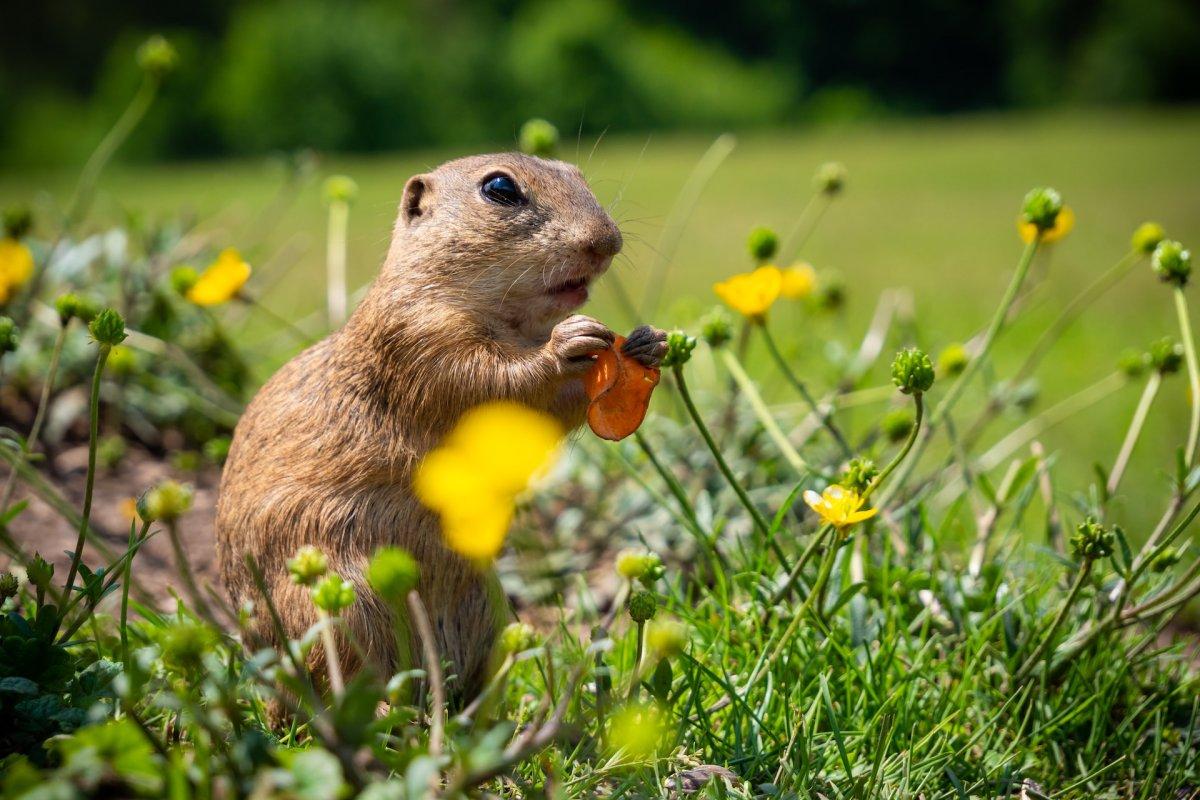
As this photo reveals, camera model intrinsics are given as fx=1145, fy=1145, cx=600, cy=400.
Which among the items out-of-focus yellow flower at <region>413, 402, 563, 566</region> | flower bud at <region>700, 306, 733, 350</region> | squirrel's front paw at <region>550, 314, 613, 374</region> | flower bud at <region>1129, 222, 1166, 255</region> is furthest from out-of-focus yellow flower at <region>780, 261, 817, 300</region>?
out-of-focus yellow flower at <region>413, 402, 563, 566</region>

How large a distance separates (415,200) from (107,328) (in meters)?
0.77

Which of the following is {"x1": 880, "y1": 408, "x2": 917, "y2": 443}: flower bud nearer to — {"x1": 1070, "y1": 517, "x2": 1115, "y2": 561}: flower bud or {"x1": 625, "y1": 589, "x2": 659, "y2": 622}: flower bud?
{"x1": 1070, "y1": 517, "x2": 1115, "y2": 561}: flower bud

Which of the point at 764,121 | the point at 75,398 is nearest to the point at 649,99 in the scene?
the point at 764,121

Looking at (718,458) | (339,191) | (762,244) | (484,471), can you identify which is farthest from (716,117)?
(484,471)

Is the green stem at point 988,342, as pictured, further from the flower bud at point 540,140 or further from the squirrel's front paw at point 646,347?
the flower bud at point 540,140

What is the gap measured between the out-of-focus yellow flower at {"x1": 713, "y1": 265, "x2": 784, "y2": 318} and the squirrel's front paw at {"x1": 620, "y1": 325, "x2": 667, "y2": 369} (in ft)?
1.51

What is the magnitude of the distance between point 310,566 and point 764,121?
16172mm

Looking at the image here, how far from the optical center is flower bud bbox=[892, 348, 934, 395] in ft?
6.42

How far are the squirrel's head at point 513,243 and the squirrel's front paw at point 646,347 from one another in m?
0.20

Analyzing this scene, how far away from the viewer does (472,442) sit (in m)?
1.90

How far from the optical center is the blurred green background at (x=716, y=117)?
328 inches

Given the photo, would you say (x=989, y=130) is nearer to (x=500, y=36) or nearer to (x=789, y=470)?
(x=500, y=36)

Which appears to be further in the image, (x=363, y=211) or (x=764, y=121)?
(x=764, y=121)

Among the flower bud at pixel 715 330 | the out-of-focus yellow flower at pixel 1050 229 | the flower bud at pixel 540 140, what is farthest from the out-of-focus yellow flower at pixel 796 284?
the flower bud at pixel 540 140
